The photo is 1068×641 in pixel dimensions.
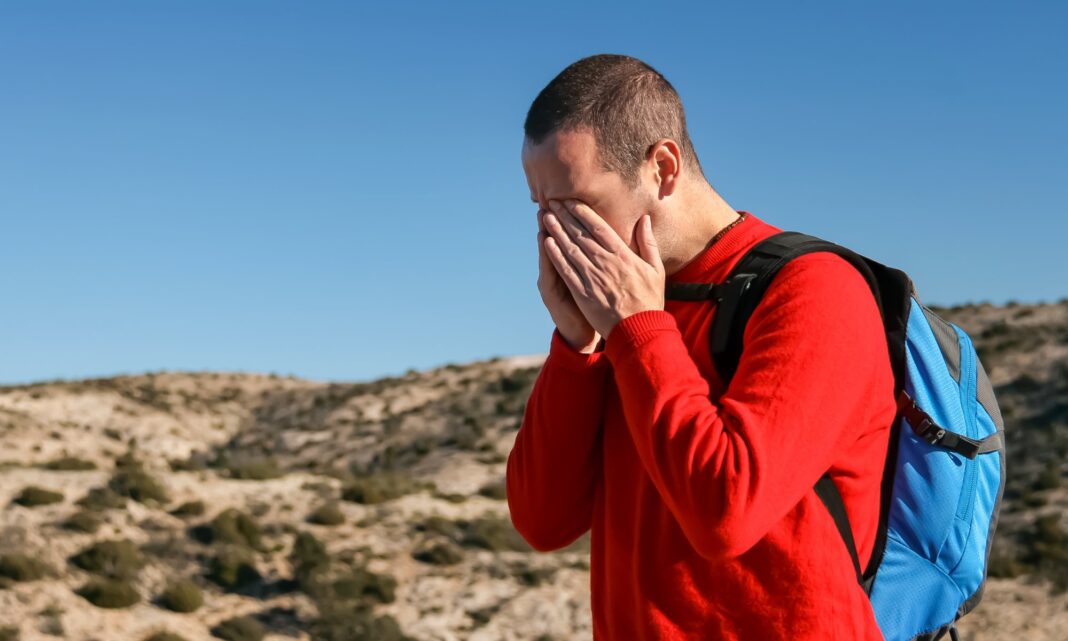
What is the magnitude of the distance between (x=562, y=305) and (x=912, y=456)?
93cm

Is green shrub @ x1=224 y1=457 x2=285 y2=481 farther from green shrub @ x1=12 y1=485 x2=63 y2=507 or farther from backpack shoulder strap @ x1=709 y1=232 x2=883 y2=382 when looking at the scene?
backpack shoulder strap @ x1=709 y1=232 x2=883 y2=382

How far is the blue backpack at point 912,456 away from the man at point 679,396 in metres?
0.06

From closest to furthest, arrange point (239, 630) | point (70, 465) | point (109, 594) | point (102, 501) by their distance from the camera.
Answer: point (239, 630)
point (109, 594)
point (102, 501)
point (70, 465)

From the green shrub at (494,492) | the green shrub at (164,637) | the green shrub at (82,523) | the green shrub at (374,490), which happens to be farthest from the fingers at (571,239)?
the green shrub at (494,492)

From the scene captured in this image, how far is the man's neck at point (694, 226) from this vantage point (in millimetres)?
2531

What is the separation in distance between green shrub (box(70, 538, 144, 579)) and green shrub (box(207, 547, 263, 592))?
1054 mm

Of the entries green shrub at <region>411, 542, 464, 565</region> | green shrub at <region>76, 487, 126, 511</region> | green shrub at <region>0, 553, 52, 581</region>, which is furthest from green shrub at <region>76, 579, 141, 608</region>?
green shrub at <region>411, 542, 464, 565</region>

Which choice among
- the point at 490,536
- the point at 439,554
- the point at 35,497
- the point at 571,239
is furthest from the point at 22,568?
the point at 571,239

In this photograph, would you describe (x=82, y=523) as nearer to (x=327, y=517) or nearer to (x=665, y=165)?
(x=327, y=517)

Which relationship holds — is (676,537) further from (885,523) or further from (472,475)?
(472,475)

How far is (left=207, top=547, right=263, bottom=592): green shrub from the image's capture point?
14867mm

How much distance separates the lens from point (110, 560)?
575 inches

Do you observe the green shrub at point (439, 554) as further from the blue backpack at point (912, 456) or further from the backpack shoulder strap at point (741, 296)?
the backpack shoulder strap at point (741, 296)

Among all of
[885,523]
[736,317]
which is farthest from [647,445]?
[885,523]
